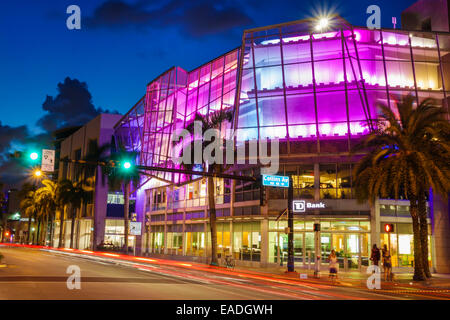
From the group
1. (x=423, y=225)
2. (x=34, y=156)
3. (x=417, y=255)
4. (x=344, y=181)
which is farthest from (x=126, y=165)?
(x=344, y=181)

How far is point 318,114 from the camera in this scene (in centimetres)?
4000

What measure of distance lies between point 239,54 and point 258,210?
51.7 feet

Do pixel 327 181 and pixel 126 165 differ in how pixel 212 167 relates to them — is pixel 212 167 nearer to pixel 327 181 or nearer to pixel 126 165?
pixel 327 181

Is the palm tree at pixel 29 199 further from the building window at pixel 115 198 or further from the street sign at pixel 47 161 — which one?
the street sign at pixel 47 161

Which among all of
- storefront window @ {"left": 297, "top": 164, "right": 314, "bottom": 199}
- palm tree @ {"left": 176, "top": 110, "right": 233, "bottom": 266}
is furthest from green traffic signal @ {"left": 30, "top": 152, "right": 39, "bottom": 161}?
storefront window @ {"left": 297, "top": 164, "right": 314, "bottom": 199}

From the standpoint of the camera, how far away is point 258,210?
132 ft

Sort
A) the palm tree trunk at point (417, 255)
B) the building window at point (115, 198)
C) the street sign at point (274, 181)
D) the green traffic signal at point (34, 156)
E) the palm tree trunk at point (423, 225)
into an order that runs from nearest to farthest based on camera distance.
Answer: the green traffic signal at point (34, 156), the palm tree trunk at point (417, 255), the palm tree trunk at point (423, 225), the street sign at point (274, 181), the building window at point (115, 198)

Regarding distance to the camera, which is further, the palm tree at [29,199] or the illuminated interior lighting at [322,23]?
the palm tree at [29,199]

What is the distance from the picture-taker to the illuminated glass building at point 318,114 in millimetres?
37531

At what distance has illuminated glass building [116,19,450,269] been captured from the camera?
37.5 meters

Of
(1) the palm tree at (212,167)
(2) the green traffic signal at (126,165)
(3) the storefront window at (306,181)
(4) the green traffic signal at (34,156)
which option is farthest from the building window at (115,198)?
(4) the green traffic signal at (34,156)

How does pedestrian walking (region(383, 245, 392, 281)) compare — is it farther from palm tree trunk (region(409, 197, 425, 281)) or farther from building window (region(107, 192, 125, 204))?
building window (region(107, 192, 125, 204))
